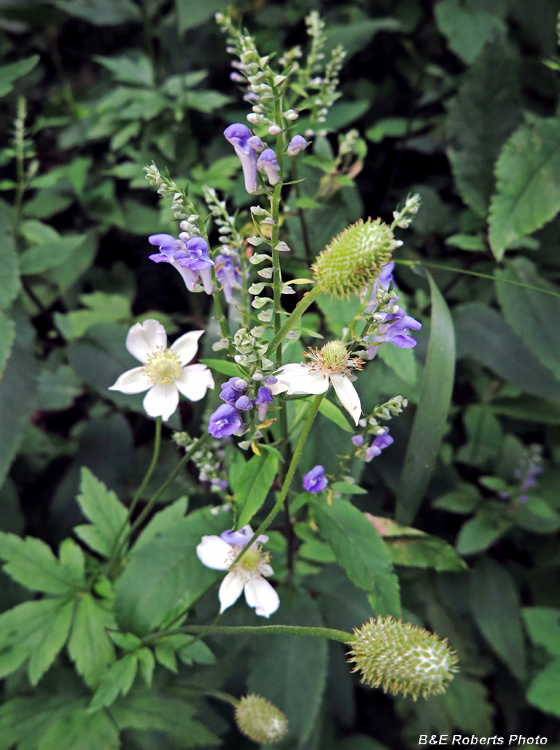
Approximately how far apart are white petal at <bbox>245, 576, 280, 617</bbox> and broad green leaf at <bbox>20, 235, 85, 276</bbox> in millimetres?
1186

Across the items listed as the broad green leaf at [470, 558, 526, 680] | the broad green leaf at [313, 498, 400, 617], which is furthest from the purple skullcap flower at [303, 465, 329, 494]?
the broad green leaf at [470, 558, 526, 680]

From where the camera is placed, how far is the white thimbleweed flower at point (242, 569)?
1.13 meters

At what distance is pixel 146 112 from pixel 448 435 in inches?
63.7

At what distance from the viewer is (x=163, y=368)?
119 cm

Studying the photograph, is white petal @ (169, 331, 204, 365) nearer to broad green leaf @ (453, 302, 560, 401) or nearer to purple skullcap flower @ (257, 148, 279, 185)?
purple skullcap flower @ (257, 148, 279, 185)

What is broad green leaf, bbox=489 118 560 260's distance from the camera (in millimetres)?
1682

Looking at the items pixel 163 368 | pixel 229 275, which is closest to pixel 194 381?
pixel 163 368

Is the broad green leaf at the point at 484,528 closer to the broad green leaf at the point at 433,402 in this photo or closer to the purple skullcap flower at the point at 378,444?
the broad green leaf at the point at 433,402

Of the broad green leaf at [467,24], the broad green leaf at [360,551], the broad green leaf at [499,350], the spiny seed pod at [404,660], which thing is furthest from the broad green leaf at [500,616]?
the broad green leaf at [467,24]

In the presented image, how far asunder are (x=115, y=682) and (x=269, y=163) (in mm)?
1056

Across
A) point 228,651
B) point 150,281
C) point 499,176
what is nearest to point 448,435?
point 499,176

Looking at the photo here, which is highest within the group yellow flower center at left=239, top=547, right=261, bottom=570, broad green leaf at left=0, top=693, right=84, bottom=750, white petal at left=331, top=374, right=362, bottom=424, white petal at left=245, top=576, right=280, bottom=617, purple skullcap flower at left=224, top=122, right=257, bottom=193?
purple skullcap flower at left=224, top=122, right=257, bottom=193

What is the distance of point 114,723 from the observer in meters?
1.31

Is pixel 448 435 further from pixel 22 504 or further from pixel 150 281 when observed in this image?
pixel 22 504
